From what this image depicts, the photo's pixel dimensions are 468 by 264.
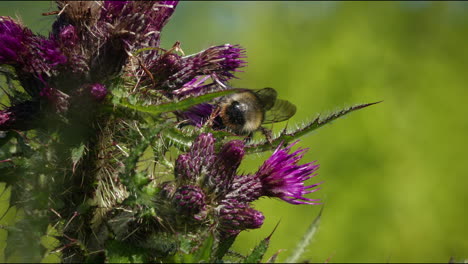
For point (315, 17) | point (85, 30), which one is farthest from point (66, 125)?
point (315, 17)

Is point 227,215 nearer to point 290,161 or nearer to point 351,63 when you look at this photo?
point 290,161

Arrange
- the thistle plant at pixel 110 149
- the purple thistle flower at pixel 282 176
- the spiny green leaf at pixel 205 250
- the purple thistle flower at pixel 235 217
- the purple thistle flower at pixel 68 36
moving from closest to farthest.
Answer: the spiny green leaf at pixel 205 250
the thistle plant at pixel 110 149
the purple thistle flower at pixel 68 36
the purple thistle flower at pixel 235 217
the purple thistle flower at pixel 282 176

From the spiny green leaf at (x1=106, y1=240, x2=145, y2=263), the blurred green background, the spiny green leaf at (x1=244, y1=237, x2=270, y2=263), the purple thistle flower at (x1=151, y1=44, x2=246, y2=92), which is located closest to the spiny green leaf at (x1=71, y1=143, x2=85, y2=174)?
the spiny green leaf at (x1=106, y1=240, x2=145, y2=263)

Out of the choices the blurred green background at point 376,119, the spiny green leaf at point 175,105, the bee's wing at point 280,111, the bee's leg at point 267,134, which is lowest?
the blurred green background at point 376,119

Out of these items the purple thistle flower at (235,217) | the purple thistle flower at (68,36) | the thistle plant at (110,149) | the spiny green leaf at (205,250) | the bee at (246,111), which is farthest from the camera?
the bee at (246,111)

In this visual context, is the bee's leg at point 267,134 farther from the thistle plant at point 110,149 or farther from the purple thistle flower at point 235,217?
the purple thistle flower at point 235,217

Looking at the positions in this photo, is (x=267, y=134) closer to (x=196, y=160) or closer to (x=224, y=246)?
(x=196, y=160)

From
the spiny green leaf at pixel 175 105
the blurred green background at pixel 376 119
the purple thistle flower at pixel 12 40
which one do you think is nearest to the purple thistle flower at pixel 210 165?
the spiny green leaf at pixel 175 105
